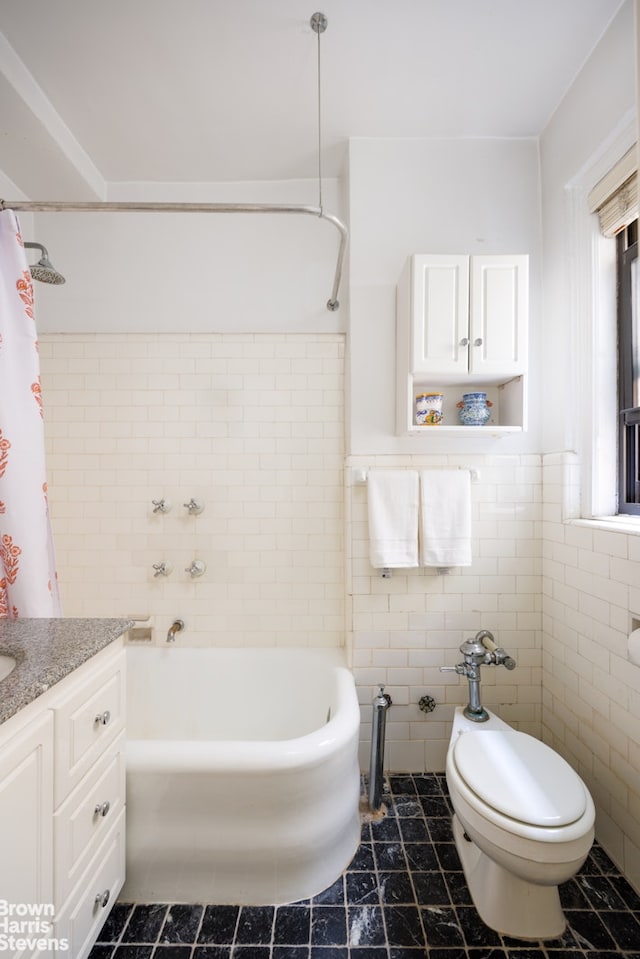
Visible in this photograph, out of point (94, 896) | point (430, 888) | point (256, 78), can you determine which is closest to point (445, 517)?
point (430, 888)

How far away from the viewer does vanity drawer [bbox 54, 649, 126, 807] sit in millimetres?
929

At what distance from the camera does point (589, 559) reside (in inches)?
59.9

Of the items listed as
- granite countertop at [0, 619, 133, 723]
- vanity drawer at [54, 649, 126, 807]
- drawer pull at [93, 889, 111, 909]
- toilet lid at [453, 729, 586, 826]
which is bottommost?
drawer pull at [93, 889, 111, 909]

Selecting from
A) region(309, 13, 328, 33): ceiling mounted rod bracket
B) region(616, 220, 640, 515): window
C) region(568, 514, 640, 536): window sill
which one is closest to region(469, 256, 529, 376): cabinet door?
region(616, 220, 640, 515): window

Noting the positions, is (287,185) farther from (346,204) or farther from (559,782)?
(559,782)

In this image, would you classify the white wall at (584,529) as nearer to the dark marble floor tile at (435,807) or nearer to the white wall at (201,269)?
the dark marble floor tile at (435,807)

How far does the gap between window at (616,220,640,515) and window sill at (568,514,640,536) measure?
0.06 meters

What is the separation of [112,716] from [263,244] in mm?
1999

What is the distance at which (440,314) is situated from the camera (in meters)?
1.62

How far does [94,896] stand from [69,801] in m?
0.34

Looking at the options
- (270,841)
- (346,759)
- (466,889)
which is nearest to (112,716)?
(270,841)

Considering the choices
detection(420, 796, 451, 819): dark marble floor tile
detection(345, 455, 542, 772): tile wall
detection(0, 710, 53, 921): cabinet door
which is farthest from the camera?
detection(345, 455, 542, 772): tile wall

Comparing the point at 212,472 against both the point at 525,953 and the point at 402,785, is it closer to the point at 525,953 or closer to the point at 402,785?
the point at 402,785

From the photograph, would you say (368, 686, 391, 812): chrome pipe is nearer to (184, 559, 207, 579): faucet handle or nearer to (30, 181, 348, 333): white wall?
(184, 559, 207, 579): faucet handle
